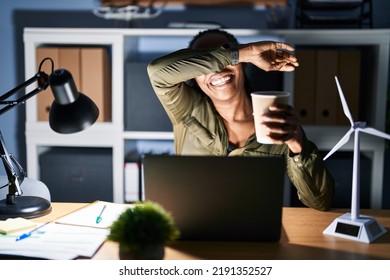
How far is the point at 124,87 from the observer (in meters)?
2.34

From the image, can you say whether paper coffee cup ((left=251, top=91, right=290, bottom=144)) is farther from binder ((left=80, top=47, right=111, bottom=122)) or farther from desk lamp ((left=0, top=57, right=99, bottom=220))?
binder ((left=80, top=47, right=111, bottom=122))

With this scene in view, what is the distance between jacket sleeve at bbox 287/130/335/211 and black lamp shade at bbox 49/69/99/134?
18.4 inches

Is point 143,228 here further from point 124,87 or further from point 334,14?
point 334,14

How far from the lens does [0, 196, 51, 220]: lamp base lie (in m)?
1.26

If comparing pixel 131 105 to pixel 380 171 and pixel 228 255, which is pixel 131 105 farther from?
pixel 228 255

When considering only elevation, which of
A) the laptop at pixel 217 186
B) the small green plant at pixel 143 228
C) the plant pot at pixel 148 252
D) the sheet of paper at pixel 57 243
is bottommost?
the sheet of paper at pixel 57 243

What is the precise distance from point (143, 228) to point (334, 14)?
170 centimetres

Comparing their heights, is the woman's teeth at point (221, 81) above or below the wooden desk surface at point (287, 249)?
above

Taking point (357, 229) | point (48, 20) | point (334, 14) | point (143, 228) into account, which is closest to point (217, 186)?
point (143, 228)

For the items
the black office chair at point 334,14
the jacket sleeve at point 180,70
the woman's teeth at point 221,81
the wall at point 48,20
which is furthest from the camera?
the wall at point 48,20

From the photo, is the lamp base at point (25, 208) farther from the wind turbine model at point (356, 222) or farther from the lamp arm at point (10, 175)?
the wind turbine model at point (356, 222)

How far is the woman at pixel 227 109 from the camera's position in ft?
4.24

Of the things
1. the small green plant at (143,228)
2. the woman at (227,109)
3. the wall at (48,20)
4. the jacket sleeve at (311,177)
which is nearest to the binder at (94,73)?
the wall at (48,20)

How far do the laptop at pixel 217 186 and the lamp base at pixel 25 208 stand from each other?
14.1 inches
